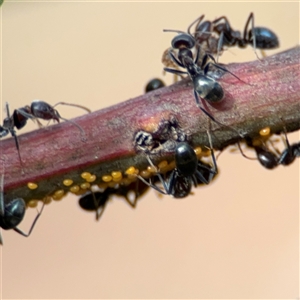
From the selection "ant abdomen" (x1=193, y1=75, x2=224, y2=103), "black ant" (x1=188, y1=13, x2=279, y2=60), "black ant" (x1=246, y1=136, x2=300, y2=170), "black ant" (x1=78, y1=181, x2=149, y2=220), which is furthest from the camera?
"black ant" (x1=188, y1=13, x2=279, y2=60)

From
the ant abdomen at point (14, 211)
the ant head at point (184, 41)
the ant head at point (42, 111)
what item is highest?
the ant head at point (184, 41)

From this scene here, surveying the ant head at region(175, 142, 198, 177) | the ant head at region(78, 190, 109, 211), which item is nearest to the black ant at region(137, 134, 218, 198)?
the ant head at region(175, 142, 198, 177)

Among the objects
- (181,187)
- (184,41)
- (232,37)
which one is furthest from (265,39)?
(181,187)

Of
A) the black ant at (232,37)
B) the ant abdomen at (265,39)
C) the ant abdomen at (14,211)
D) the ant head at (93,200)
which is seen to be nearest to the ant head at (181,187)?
the ant head at (93,200)

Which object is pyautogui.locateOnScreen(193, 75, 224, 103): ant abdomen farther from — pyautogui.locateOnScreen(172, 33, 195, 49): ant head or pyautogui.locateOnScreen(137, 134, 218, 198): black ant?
pyautogui.locateOnScreen(172, 33, 195, 49): ant head

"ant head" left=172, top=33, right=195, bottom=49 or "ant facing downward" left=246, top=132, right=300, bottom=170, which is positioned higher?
"ant head" left=172, top=33, right=195, bottom=49

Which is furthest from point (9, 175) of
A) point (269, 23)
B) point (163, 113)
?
point (269, 23)

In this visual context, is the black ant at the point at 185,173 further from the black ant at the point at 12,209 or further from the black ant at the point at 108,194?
the black ant at the point at 12,209
